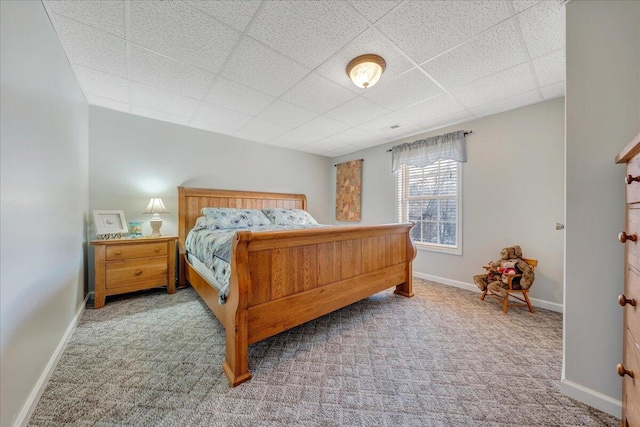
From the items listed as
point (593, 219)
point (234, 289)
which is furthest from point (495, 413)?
point (234, 289)

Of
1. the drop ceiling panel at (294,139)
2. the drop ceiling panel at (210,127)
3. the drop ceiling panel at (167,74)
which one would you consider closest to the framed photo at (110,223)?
the drop ceiling panel at (210,127)

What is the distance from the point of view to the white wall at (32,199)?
3.21ft

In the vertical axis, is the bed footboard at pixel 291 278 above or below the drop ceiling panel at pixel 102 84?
below

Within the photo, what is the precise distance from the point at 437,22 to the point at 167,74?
6.98ft

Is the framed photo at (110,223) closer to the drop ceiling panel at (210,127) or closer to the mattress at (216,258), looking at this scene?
the mattress at (216,258)

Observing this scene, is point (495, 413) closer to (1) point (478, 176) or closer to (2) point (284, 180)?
(1) point (478, 176)

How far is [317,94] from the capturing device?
2289mm

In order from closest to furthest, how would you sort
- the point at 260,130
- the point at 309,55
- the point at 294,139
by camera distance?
1. the point at 309,55
2. the point at 260,130
3. the point at 294,139

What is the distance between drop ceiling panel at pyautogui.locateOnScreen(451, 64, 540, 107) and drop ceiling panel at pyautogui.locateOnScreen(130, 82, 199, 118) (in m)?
2.81

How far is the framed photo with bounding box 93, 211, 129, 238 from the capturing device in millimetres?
2516

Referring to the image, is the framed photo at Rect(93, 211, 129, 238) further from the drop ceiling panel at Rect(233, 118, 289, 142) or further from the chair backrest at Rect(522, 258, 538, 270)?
the chair backrest at Rect(522, 258, 538, 270)

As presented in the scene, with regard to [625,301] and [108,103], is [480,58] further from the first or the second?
[108,103]

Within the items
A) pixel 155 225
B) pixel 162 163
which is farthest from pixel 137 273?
pixel 162 163

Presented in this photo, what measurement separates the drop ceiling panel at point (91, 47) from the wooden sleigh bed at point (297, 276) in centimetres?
170
